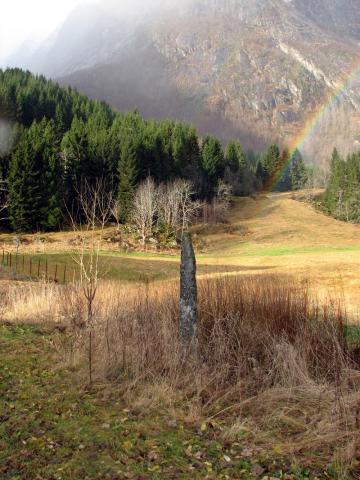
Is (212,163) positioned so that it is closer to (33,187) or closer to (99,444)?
(33,187)

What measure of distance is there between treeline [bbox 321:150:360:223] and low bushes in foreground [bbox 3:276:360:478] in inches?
3229

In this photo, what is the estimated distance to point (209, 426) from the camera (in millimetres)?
5805

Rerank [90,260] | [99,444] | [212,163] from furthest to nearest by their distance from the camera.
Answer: [212,163], [90,260], [99,444]

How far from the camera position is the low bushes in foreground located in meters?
5.39

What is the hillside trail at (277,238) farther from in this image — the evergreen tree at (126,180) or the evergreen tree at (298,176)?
the evergreen tree at (298,176)

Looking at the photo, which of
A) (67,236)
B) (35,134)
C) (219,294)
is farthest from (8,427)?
(35,134)

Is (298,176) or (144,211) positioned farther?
(298,176)

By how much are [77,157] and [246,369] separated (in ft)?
198

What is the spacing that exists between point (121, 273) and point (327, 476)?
28984 mm

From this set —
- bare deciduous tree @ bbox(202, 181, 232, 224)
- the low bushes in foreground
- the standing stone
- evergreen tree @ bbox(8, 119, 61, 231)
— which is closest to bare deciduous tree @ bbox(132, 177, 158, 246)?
evergreen tree @ bbox(8, 119, 61, 231)

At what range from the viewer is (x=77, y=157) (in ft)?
207

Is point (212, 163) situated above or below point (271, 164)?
below

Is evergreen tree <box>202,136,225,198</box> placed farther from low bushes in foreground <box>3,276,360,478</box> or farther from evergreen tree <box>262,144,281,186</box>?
low bushes in foreground <box>3,276,360,478</box>

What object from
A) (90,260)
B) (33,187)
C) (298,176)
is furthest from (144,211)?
(298,176)
